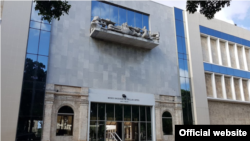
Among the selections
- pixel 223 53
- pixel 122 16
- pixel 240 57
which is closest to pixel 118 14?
pixel 122 16

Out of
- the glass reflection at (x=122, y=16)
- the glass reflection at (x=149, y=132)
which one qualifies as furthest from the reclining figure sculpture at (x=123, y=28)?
the glass reflection at (x=149, y=132)

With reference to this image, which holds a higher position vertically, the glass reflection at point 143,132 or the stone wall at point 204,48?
the stone wall at point 204,48

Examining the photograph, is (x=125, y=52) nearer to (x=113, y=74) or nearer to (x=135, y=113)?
(x=113, y=74)

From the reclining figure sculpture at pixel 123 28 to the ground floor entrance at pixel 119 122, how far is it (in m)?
7.43

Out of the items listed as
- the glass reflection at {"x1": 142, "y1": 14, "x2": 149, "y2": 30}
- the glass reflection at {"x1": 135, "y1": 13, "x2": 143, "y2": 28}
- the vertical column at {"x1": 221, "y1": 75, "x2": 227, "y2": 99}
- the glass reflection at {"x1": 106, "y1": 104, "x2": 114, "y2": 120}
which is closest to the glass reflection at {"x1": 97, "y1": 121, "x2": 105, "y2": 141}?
the glass reflection at {"x1": 106, "y1": 104, "x2": 114, "y2": 120}

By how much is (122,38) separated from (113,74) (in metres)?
3.82

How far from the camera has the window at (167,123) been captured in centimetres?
2393

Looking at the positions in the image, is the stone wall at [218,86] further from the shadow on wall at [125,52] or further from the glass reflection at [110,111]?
the glass reflection at [110,111]

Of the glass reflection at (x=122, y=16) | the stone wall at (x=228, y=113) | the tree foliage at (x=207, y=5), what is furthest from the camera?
the stone wall at (x=228, y=113)

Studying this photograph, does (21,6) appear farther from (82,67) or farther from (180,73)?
(180,73)

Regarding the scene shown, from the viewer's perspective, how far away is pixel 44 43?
1938 cm

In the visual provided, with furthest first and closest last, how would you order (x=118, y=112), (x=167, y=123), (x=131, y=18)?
(x=131, y=18), (x=167, y=123), (x=118, y=112)

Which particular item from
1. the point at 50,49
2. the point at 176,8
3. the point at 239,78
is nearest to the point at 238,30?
the point at 239,78

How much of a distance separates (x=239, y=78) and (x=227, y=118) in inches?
263
